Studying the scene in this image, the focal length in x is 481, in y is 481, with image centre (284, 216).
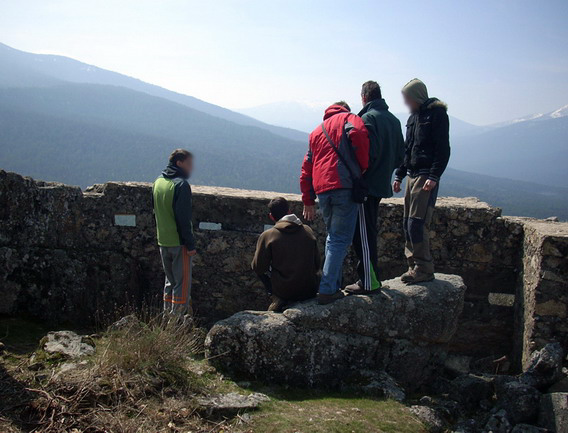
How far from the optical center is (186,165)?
5.54 metres

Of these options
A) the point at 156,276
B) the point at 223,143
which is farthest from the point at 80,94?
the point at 156,276

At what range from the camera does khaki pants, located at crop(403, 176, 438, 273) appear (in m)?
4.95

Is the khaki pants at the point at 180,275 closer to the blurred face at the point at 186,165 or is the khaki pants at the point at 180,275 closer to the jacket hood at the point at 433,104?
the blurred face at the point at 186,165

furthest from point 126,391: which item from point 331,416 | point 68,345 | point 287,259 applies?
point 287,259

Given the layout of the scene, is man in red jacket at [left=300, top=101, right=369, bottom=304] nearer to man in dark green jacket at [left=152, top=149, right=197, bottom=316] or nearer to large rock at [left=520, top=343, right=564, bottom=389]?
man in dark green jacket at [left=152, top=149, right=197, bottom=316]

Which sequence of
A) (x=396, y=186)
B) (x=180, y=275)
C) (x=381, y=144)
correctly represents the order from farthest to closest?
(x=180, y=275) → (x=396, y=186) → (x=381, y=144)

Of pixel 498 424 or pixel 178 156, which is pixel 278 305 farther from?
pixel 498 424

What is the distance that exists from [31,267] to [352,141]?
4.15 meters

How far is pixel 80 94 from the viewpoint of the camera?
18188cm

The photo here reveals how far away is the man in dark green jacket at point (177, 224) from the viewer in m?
5.38

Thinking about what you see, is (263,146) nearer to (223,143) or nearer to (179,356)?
(223,143)

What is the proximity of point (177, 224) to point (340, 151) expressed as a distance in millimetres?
2049

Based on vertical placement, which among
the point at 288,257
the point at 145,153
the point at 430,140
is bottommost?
the point at 288,257

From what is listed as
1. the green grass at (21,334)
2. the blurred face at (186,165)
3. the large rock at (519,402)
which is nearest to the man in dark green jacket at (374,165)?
the large rock at (519,402)
